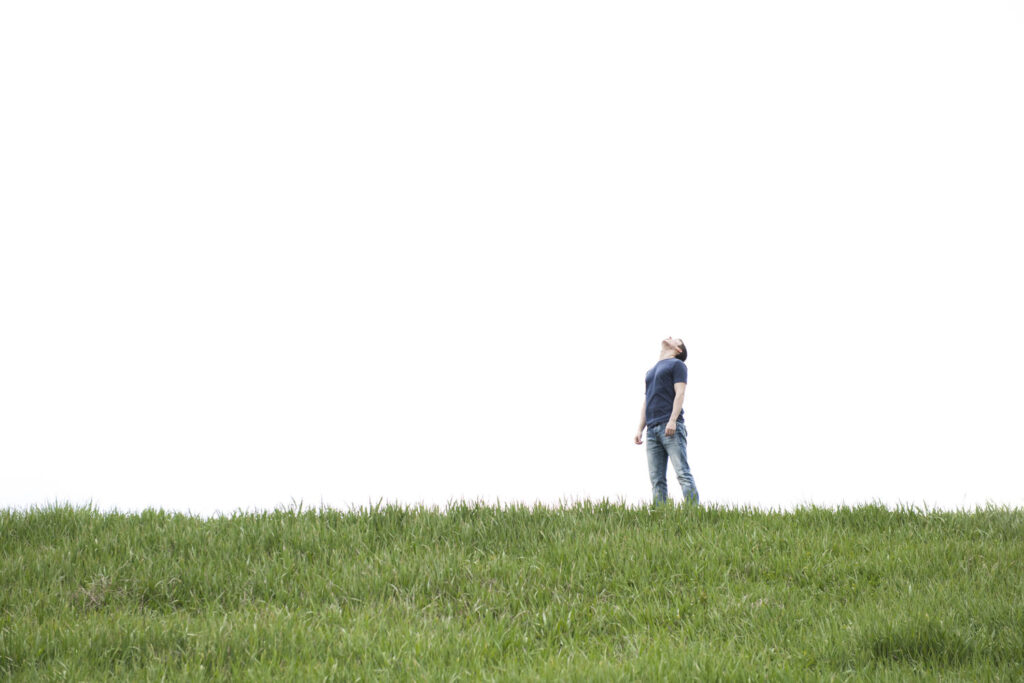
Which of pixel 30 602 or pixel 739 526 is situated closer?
pixel 30 602

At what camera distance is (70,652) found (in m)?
5.66

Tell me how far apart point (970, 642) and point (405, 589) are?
437 cm

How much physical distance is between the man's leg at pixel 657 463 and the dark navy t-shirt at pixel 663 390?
0.55ft

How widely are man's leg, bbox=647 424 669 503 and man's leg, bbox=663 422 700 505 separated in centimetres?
22

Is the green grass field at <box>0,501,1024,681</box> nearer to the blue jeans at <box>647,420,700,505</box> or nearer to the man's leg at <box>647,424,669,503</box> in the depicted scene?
the blue jeans at <box>647,420,700,505</box>

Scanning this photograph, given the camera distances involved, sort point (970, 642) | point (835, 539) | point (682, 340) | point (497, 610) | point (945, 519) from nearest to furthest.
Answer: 1. point (970, 642)
2. point (497, 610)
3. point (835, 539)
4. point (945, 519)
5. point (682, 340)

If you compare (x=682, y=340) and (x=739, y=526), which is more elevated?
(x=682, y=340)

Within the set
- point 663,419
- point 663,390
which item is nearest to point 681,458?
point 663,419

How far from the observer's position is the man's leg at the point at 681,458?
1051 cm

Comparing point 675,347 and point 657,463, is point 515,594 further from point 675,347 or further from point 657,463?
point 675,347

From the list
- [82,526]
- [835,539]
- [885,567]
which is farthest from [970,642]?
[82,526]

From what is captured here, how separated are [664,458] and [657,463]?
13 cm

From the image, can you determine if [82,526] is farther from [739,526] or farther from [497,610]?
[739,526]

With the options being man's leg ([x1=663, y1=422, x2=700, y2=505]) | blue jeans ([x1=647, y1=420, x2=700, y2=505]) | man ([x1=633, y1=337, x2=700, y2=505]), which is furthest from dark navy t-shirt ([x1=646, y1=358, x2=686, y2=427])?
man's leg ([x1=663, y1=422, x2=700, y2=505])
